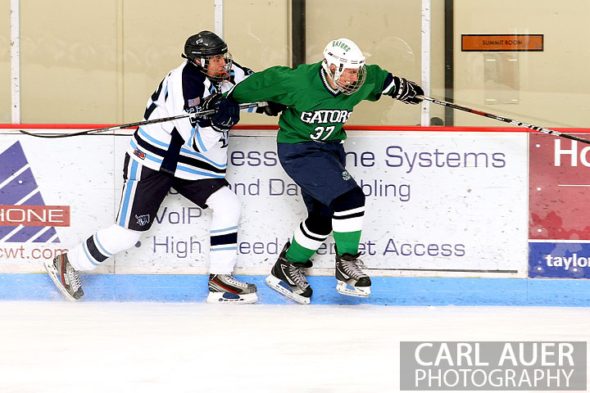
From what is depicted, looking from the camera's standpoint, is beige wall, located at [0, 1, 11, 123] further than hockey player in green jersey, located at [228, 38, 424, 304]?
Yes

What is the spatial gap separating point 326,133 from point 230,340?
101 cm

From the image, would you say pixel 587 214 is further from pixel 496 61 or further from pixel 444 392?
pixel 444 392

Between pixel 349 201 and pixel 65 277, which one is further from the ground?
pixel 349 201

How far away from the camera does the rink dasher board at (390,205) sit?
195 inches

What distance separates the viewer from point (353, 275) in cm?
473

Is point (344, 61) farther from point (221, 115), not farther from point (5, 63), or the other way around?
point (5, 63)

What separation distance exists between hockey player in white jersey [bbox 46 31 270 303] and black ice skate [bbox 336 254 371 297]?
0.44 m

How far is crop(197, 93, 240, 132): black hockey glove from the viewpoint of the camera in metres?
4.65

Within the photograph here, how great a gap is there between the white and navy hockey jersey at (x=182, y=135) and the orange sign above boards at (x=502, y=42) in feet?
3.13

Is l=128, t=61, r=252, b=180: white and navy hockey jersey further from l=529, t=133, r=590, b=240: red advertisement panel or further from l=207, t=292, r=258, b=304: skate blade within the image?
l=529, t=133, r=590, b=240: red advertisement panel

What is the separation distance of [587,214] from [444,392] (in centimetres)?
172

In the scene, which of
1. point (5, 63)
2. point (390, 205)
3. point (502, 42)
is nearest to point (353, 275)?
point (390, 205)

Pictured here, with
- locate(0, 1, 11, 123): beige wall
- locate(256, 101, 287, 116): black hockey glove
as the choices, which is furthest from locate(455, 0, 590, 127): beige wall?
locate(0, 1, 11, 123): beige wall

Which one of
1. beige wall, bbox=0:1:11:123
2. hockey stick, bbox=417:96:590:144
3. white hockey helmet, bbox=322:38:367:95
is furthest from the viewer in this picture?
beige wall, bbox=0:1:11:123
